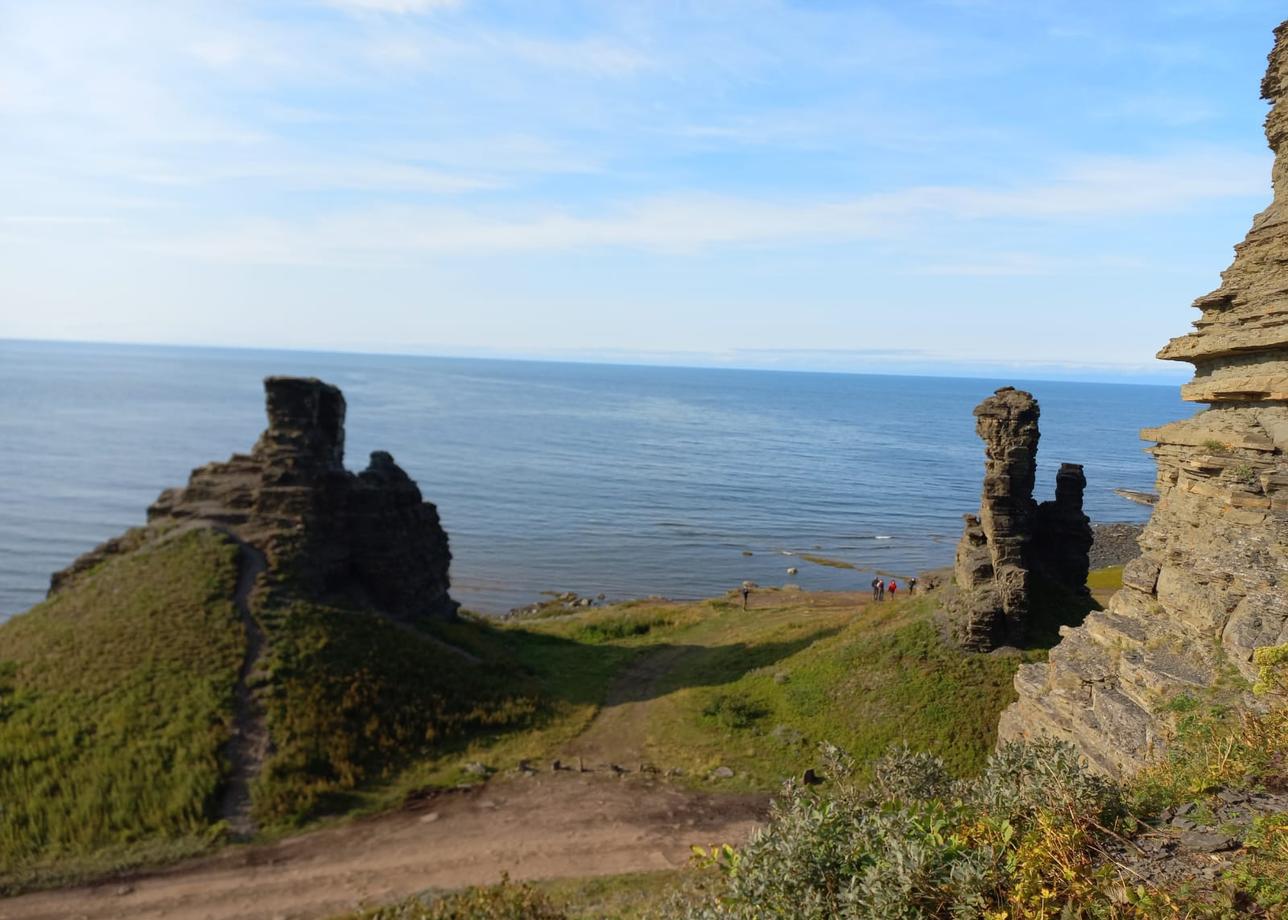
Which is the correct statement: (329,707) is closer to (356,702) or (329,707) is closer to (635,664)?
(356,702)

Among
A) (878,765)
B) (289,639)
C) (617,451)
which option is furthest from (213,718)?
(617,451)

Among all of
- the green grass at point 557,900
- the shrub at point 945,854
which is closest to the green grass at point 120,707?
the green grass at point 557,900

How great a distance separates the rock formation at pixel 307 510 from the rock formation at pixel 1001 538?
25.5 meters

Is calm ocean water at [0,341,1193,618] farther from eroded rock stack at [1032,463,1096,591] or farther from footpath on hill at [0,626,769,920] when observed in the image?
footpath on hill at [0,626,769,920]

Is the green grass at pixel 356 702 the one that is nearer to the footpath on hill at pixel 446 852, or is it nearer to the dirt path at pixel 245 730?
the dirt path at pixel 245 730

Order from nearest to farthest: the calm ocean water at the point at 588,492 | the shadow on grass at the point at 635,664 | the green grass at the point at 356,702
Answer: the green grass at the point at 356,702
the shadow on grass at the point at 635,664
the calm ocean water at the point at 588,492

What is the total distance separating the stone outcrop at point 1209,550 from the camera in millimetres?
12484

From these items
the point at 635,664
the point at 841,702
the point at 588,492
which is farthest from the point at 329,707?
the point at 588,492

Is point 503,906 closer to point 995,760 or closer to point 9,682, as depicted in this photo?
point 995,760

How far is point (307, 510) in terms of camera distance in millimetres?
35281

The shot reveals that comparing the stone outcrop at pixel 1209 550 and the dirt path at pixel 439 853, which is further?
the dirt path at pixel 439 853

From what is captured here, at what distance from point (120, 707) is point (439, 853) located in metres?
13.1

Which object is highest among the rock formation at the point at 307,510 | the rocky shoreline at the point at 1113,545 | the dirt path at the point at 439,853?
the rock formation at the point at 307,510

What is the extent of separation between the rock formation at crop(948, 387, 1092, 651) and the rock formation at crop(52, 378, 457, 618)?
25.5m
